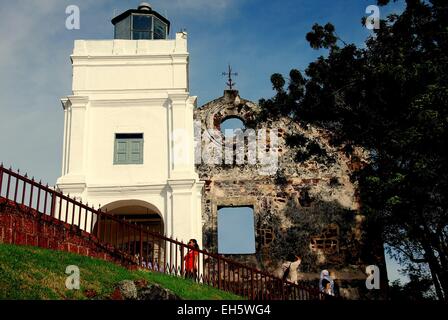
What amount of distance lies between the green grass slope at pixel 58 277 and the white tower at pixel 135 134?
5403 millimetres

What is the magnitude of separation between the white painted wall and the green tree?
117 inches

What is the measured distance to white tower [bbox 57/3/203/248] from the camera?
16.4 meters

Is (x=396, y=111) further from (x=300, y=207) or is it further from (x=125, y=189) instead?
(x=125, y=189)

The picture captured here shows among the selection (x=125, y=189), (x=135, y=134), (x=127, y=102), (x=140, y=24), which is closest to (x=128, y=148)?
(x=135, y=134)

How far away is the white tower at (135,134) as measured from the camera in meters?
16.4

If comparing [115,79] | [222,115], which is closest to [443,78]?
[222,115]

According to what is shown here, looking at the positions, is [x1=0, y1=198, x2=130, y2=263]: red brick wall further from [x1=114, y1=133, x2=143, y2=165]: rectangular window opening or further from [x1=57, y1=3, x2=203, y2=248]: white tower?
[x1=114, y1=133, x2=143, y2=165]: rectangular window opening

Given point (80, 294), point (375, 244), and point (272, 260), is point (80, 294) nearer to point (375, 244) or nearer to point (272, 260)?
point (272, 260)

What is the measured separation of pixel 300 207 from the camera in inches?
734

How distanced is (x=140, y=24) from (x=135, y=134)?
442cm

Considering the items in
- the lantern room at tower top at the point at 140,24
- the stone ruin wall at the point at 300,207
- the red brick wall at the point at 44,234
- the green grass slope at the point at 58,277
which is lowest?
the green grass slope at the point at 58,277

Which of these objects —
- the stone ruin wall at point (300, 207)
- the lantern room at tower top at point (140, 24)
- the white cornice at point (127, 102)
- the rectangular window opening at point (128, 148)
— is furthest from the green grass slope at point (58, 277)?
the lantern room at tower top at point (140, 24)

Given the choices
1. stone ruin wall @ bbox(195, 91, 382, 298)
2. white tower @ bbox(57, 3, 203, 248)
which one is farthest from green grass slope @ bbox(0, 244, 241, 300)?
stone ruin wall @ bbox(195, 91, 382, 298)

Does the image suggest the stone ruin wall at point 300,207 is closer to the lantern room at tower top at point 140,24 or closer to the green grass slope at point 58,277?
the lantern room at tower top at point 140,24
